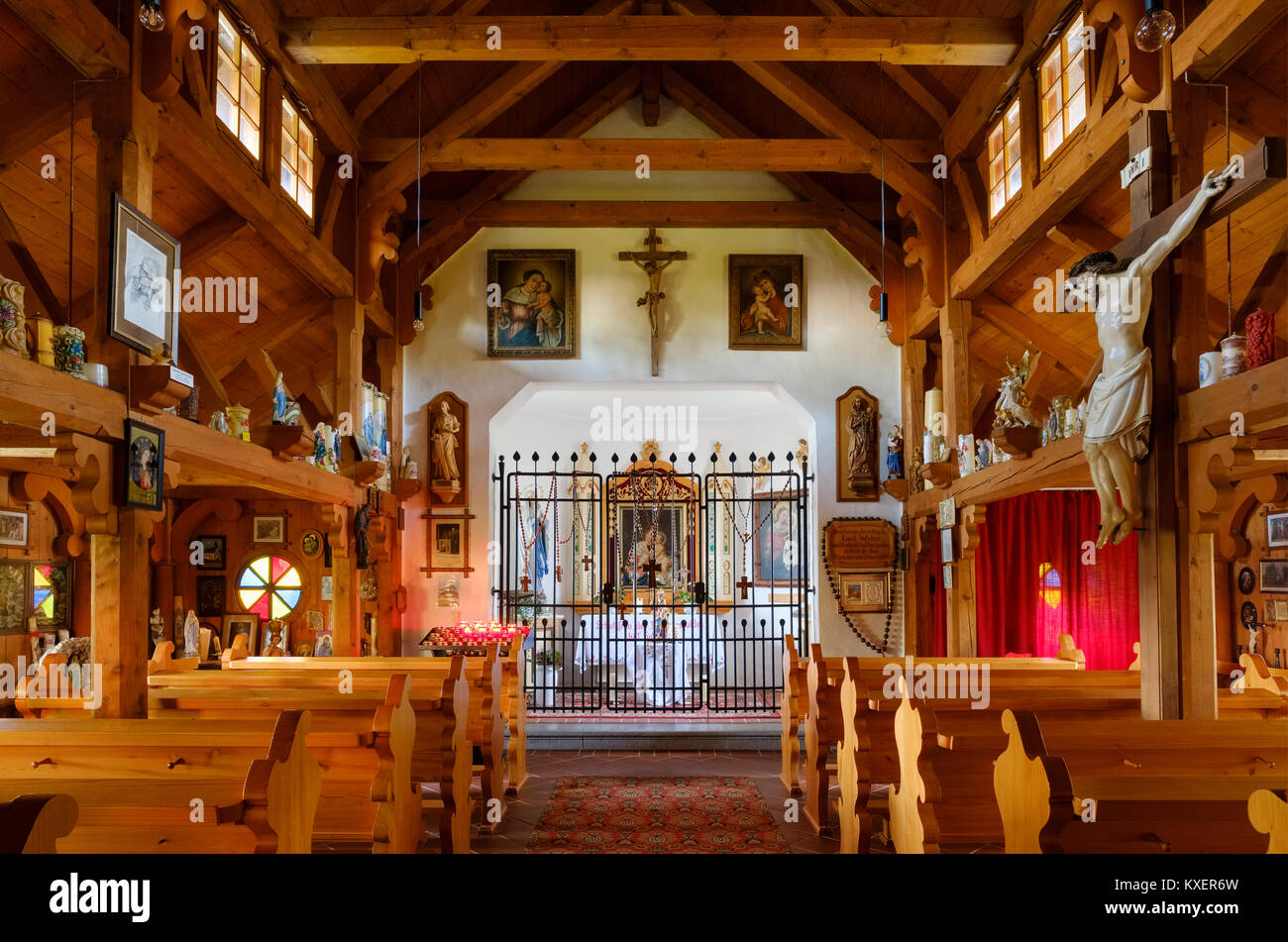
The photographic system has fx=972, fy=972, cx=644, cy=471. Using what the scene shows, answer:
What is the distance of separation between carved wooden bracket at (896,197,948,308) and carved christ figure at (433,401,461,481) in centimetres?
591

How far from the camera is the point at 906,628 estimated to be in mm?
12117

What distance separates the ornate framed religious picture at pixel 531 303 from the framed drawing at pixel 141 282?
255 inches

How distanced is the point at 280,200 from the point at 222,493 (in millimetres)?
3797

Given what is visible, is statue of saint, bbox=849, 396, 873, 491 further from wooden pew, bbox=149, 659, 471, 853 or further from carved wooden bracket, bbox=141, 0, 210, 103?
carved wooden bracket, bbox=141, 0, 210, 103

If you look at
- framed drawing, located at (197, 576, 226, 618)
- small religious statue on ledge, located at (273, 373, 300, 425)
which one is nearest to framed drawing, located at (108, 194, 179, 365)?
small religious statue on ledge, located at (273, 373, 300, 425)

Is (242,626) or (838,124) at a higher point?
(838,124)

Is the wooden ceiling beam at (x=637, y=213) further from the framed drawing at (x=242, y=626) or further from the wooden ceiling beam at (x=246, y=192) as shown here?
the framed drawing at (x=242, y=626)

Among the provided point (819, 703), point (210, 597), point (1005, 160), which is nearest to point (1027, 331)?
point (1005, 160)

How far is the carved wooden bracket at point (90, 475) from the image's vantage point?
5211mm

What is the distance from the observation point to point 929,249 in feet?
34.7

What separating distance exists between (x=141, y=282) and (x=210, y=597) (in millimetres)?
6349

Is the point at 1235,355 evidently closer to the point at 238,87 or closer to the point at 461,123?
the point at 238,87

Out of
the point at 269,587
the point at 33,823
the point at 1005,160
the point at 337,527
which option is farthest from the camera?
the point at 269,587
